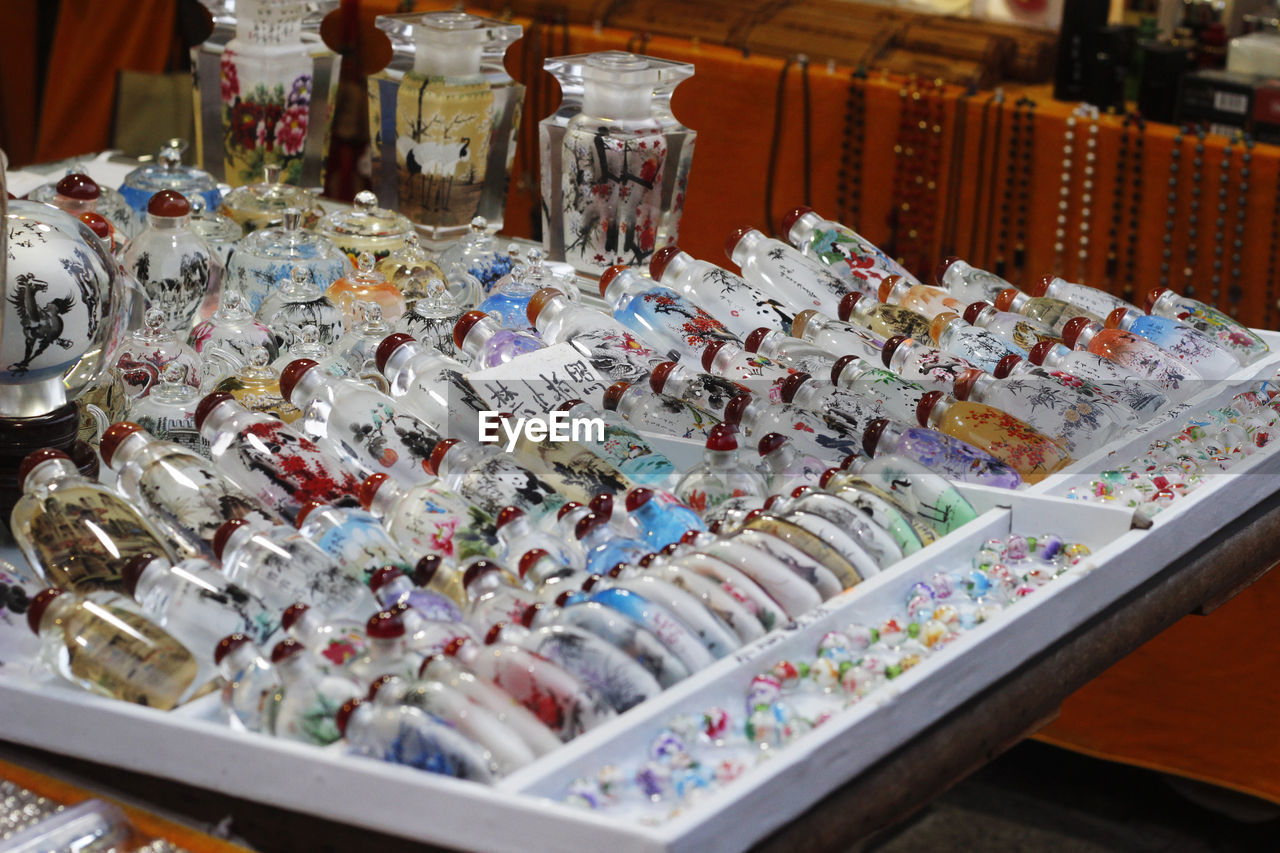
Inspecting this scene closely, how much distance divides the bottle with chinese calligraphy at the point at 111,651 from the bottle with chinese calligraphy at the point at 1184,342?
108 centimetres

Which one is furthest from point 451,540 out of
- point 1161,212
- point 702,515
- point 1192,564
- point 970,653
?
point 1161,212

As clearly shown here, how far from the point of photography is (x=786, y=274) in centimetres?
177

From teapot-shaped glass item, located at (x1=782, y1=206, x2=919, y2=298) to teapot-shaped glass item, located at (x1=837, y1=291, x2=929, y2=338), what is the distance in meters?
0.09

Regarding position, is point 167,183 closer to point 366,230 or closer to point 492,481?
point 366,230

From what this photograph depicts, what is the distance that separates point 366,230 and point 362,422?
0.61 m

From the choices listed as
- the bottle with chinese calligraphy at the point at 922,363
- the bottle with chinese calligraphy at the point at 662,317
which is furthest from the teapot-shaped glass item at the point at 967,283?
the bottle with chinese calligraphy at the point at 662,317

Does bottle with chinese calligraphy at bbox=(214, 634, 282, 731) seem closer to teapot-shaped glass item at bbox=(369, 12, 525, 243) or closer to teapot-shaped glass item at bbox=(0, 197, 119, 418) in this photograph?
teapot-shaped glass item at bbox=(0, 197, 119, 418)

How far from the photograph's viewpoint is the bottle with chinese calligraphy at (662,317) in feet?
5.25

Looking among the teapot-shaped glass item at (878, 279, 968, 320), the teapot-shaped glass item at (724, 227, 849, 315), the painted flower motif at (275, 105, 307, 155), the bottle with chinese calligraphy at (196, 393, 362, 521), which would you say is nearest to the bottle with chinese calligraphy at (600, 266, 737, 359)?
the teapot-shaped glass item at (724, 227, 849, 315)

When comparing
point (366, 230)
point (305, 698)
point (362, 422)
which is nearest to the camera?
point (305, 698)

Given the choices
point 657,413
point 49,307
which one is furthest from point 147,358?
point 657,413

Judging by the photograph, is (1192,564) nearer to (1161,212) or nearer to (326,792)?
(326,792)

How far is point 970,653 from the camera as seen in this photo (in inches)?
42.5

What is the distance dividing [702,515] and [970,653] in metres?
0.27
